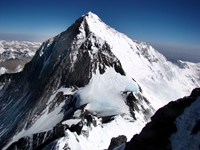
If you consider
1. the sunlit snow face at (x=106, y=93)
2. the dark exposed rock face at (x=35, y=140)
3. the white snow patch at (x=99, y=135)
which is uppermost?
the sunlit snow face at (x=106, y=93)

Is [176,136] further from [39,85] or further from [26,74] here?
[26,74]

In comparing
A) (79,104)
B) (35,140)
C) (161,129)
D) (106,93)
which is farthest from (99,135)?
(106,93)

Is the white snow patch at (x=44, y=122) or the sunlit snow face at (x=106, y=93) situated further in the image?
the white snow patch at (x=44, y=122)

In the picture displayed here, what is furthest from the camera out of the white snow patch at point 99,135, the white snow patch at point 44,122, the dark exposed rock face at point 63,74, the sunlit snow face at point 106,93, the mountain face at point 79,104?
the dark exposed rock face at point 63,74

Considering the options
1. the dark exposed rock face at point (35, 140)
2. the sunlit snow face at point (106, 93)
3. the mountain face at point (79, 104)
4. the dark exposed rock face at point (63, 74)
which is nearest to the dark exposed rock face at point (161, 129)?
the mountain face at point (79, 104)

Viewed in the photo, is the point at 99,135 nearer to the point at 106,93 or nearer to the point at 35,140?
the point at 35,140

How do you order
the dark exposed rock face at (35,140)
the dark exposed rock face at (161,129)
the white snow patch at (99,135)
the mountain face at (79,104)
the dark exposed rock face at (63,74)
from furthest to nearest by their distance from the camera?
the dark exposed rock face at (63,74), the dark exposed rock face at (35,140), the mountain face at (79,104), the white snow patch at (99,135), the dark exposed rock face at (161,129)

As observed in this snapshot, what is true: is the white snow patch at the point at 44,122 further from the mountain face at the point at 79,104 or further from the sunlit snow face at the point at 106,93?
the sunlit snow face at the point at 106,93

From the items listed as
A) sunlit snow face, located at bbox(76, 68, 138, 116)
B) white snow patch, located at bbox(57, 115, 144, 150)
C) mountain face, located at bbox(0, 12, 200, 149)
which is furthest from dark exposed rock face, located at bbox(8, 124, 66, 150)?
white snow patch, located at bbox(57, 115, 144, 150)
